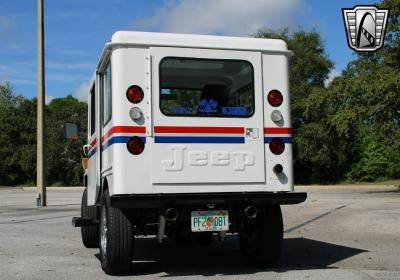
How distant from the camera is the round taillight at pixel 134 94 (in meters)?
6.77

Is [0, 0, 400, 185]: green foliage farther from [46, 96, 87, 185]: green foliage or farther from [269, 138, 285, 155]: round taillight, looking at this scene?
[269, 138, 285, 155]: round taillight

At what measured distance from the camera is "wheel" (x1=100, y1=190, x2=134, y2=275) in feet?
22.0

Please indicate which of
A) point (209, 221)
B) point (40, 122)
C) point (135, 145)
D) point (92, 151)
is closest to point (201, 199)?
point (209, 221)

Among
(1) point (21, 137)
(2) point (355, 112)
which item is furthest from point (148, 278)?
(1) point (21, 137)

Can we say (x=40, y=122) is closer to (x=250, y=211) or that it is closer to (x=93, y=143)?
(x=93, y=143)

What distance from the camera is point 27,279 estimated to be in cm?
693

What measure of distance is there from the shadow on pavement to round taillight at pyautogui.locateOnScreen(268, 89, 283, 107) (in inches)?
80.4

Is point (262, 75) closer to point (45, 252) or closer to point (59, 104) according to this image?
point (45, 252)

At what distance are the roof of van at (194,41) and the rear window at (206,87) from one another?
18cm

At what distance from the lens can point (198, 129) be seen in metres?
6.93

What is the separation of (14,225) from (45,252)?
519cm

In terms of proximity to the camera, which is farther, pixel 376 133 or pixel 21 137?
pixel 21 137

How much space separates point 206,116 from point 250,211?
121 cm

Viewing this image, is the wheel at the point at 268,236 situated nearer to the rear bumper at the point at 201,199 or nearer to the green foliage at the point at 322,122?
the rear bumper at the point at 201,199
